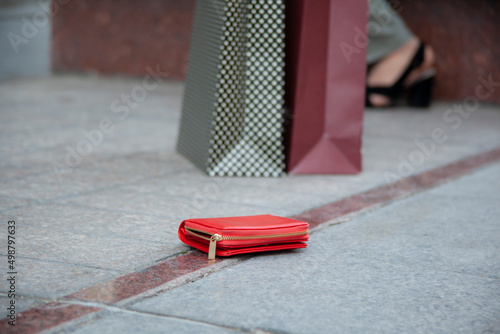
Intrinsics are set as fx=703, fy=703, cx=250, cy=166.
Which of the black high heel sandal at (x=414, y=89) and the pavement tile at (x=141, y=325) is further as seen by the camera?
the black high heel sandal at (x=414, y=89)

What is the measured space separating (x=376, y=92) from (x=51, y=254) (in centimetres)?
824

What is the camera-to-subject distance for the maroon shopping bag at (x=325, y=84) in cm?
605

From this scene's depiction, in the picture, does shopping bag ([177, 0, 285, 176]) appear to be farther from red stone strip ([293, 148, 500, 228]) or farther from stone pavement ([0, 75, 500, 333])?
red stone strip ([293, 148, 500, 228])

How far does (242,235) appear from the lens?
3.78 meters

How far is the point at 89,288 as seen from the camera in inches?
127

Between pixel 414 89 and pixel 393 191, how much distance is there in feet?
20.2

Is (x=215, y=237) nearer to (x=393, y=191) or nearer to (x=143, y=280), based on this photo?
(x=143, y=280)

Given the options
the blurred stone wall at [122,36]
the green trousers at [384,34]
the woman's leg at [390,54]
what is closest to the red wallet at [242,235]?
the green trousers at [384,34]

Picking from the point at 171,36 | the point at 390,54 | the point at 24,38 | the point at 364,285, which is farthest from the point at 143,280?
the point at 24,38

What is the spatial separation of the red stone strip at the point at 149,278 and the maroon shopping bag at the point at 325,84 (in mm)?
627

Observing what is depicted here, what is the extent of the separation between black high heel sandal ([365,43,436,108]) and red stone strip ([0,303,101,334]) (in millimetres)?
8759

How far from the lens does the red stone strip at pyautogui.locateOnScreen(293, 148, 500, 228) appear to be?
16.0 feet

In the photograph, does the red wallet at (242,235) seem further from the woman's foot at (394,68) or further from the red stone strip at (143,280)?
the woman's foot at (394,68)

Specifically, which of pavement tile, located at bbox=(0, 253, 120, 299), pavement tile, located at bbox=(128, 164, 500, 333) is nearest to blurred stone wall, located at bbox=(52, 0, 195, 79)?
pavement tile, located at bbox=(128, 164, 500, 333)
